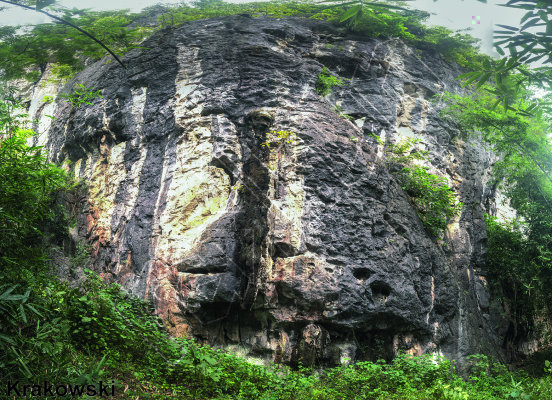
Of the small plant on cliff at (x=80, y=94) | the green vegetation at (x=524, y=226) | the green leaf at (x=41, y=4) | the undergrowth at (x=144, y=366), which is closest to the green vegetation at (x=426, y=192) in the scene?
the green vegetation at (x=524, y=226)

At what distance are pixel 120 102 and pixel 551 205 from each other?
41.2 ft

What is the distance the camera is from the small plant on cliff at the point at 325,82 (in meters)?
10.1

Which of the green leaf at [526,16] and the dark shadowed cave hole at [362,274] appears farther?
the dark shadowed cave hole at [362,274]

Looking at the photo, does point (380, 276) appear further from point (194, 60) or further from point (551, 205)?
point (194, 60)

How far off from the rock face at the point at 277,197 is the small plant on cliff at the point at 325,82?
19 centimetres

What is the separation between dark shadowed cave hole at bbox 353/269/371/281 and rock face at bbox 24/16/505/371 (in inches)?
1.8

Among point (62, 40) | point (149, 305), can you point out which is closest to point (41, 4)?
point (62, 40)

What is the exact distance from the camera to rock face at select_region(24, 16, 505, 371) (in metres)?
7.38

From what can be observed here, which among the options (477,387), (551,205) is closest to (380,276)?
(477,387)

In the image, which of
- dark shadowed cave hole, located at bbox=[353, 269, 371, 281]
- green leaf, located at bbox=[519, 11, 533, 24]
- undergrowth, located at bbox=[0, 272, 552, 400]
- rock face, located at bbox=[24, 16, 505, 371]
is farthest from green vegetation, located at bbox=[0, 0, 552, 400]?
dark shadowed cave hole, located at bbox=[353, 269, 371, 281]

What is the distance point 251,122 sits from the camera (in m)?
9.02

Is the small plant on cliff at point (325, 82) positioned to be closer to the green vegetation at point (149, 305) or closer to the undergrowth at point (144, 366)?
the green vegetation at point (149, 305)

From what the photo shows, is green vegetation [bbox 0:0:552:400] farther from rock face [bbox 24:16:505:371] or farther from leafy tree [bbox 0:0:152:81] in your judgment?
rock face [bbox 24:16:505:371]

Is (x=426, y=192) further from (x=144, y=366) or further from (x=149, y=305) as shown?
(x=144, y=366)
